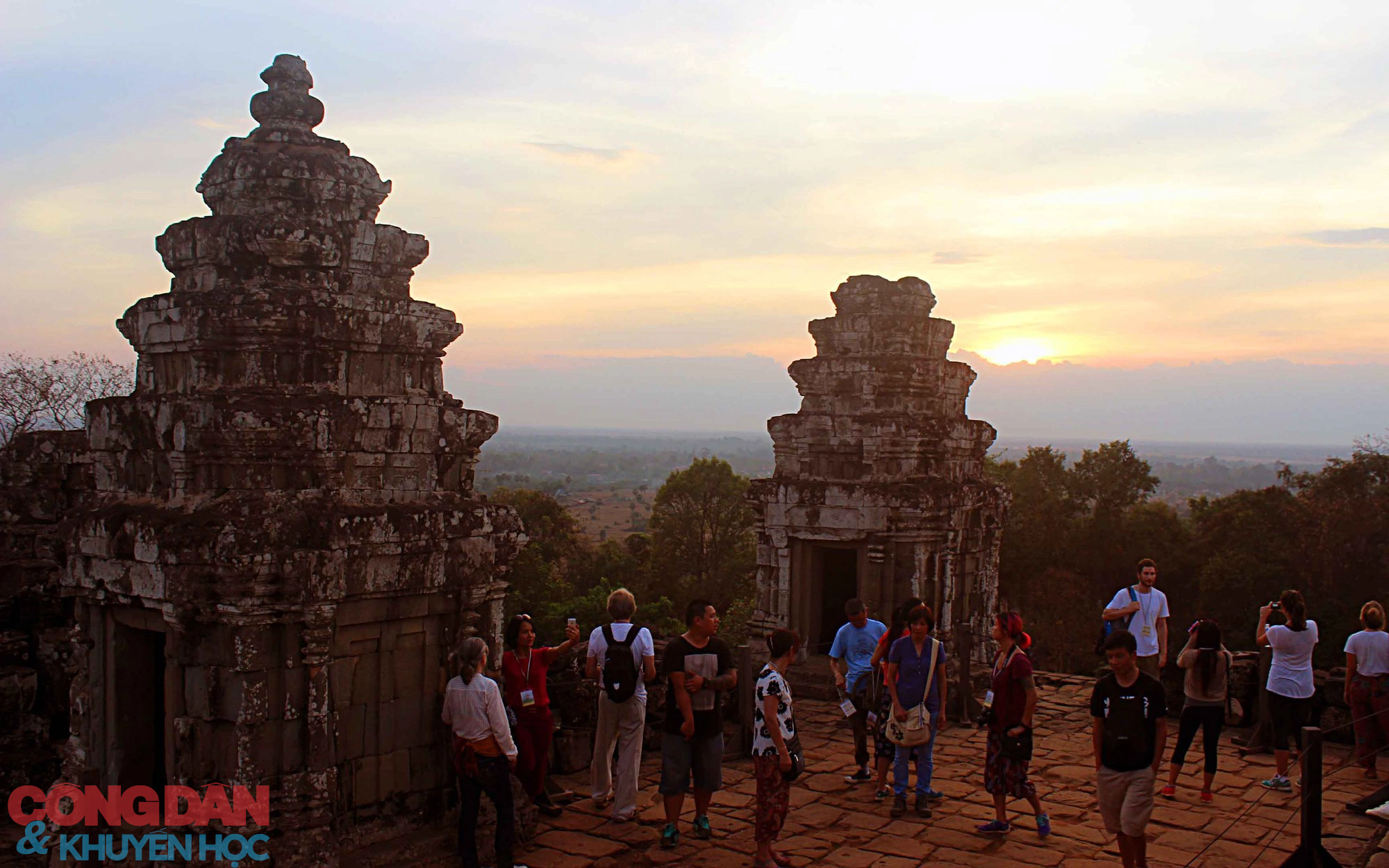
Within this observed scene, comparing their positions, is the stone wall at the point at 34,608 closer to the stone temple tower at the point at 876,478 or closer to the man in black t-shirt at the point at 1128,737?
the stone temple tower at the point at 876,478

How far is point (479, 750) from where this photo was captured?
22.3 feet

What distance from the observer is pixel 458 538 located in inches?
291

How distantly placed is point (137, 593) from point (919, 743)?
18.0 feet

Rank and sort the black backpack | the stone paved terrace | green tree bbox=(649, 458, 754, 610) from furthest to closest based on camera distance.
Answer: green tree bbox=(649, 458, 754, 610) < the black backpack < the stone paved terrace

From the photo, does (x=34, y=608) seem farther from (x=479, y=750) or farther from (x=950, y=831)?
(x=950, y=831)

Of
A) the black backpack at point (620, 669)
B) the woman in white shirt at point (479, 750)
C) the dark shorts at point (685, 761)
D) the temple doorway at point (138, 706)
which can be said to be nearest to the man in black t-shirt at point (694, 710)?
the dark shorts at point (685, 761)

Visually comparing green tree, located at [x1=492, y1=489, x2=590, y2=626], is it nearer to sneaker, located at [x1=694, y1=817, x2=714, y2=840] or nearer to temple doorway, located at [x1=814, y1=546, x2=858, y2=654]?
temple doorway, located at [x1=814, y1=546, x2=858, y2=654]

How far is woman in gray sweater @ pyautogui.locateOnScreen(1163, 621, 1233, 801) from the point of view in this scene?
8500 mm

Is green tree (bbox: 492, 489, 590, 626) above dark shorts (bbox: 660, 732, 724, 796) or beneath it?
beneath

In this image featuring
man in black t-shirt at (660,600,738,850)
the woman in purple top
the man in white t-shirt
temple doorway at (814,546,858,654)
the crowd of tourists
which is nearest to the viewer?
the crowd of tourists

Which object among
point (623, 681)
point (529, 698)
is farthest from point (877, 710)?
point (529, 698)

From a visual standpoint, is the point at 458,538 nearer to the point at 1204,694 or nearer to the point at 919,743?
the point at 919,743

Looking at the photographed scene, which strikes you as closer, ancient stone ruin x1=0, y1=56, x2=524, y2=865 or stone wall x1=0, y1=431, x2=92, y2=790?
ancient stone ruin x1=0, y1=56, x2=524, y2=865

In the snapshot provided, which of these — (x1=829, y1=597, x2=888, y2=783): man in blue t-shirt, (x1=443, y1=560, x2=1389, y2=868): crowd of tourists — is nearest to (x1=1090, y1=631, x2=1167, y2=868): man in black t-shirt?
(x1=443, y1=560, x2=1389, y2=868): crowd of tourists
